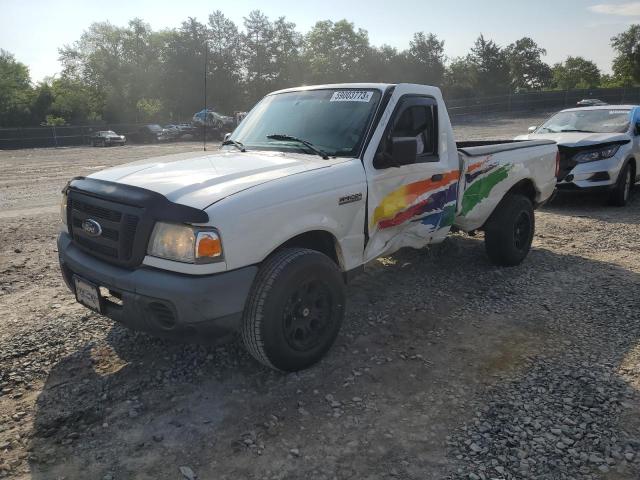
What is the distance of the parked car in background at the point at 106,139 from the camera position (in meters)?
33.5

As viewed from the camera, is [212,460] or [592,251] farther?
[592,251]

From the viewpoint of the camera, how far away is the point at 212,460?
8.53ft

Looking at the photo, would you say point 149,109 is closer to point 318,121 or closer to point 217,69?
point 217,69

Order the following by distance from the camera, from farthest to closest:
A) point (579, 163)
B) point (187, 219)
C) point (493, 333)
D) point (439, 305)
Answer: point (579, 163)
point (439, 305)
point (493, 333)
point (187, 219)

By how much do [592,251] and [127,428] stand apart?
5780mm

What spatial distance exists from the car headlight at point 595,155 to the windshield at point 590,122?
32.3 inches

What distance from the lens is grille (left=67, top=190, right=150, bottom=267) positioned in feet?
9.55

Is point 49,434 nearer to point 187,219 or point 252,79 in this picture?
point 187,219

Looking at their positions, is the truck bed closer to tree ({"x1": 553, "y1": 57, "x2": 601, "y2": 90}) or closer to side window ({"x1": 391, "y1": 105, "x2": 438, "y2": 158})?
side window ({"x1": 391, "y1": 105, "x2": 438, "y2": 158})

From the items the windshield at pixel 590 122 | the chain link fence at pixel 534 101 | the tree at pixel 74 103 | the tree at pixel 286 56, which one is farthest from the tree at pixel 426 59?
the windshield at pixel 590 122

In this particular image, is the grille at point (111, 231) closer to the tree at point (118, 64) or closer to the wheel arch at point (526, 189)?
the wheel arch at point (526, 189)

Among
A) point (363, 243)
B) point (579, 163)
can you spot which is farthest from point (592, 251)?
point (363, 243)

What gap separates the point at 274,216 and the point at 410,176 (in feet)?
4.98

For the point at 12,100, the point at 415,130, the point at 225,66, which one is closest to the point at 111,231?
the point at 415,130
